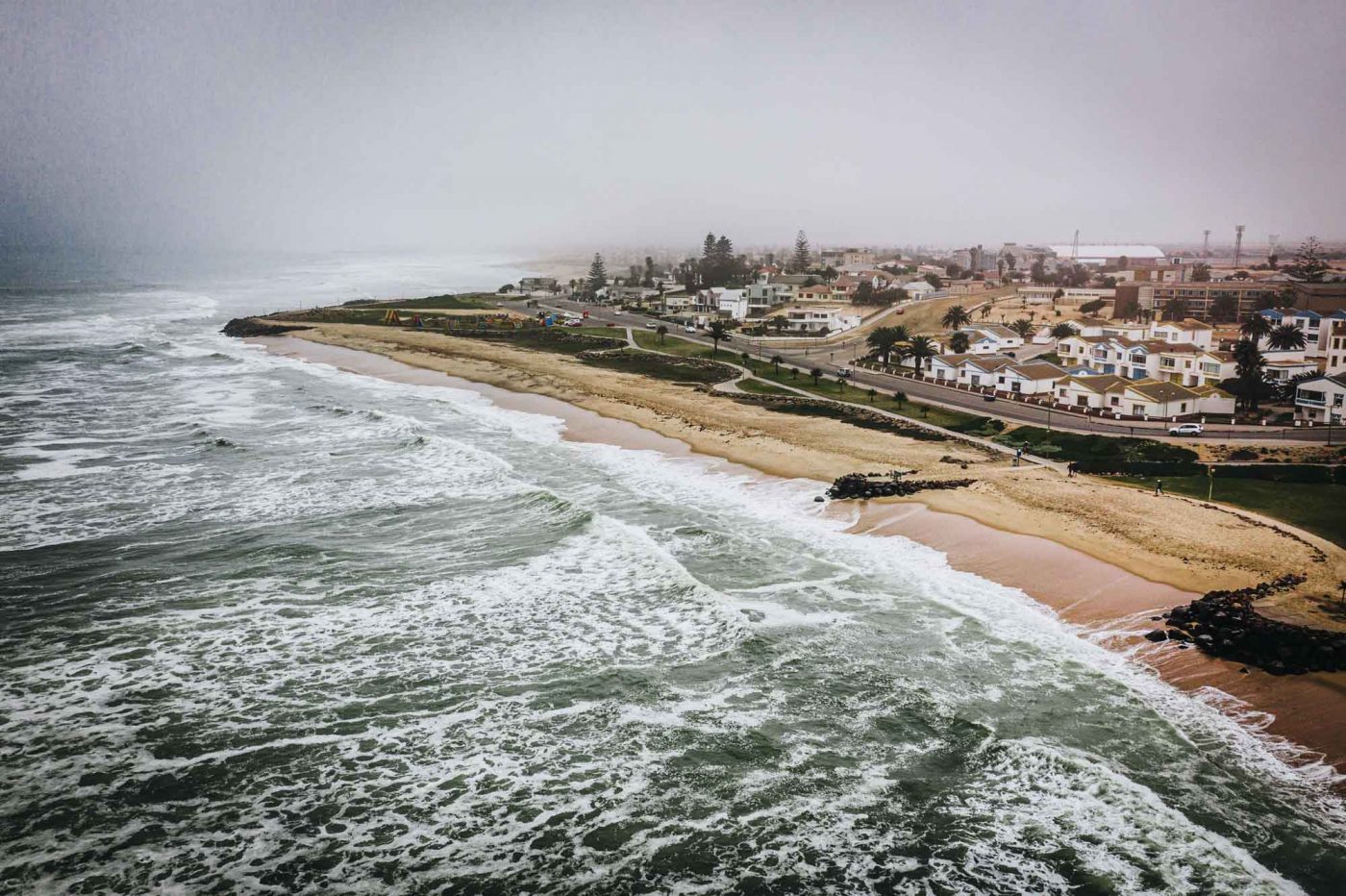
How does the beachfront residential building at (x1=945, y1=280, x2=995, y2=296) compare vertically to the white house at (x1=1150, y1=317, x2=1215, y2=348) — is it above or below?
above

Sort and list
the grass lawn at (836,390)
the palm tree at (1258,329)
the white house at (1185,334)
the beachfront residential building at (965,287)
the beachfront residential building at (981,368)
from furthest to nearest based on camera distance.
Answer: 1. the beachfront residential building at (965,287)
2. the white house at (1185,334)
3. the palm tree at (1258,329)
4. the beachfront residential building at (981,368)
5. the grass lawn at (836,390)

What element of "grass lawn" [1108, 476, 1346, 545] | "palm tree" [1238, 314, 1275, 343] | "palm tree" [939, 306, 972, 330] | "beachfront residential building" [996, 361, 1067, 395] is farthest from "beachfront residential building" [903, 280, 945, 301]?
"grass lawn" [1108, 476, 1346, 545]

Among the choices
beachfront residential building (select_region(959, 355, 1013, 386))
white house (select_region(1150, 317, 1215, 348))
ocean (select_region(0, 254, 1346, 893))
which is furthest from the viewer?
white house (select_region(1150, 317, 1215, 348))

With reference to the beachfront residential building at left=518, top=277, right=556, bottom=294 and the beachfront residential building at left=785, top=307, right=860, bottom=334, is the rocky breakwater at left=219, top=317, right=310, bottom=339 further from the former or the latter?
the beachfront residential building at left=518, top=277, right=556, bottom=294

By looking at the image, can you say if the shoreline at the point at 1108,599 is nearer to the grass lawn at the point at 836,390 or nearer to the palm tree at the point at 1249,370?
the grass lawn at the point at 836,390

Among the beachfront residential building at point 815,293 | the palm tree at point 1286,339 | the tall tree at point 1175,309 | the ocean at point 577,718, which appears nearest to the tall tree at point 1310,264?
the tall tree at point 1175,309

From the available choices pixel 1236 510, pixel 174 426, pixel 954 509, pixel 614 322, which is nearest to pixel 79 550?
pixel 174 426

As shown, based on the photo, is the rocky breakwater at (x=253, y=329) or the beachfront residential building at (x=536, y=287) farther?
the beachfront residential building at (x=536, y=287)
